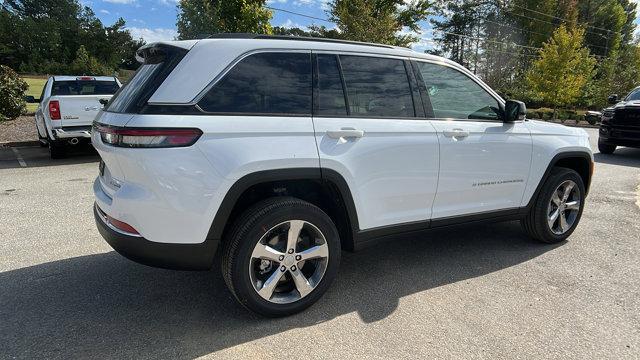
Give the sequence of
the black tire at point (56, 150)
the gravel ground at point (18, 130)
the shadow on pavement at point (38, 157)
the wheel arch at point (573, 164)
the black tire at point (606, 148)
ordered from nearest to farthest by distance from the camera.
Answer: the wheel arch at point (573, 164) → the shadow on pavement at point (38, 157) → the black tire at point (56, 150) → the gravel ground at point (18, 130) → the black tire at point (606, 148)

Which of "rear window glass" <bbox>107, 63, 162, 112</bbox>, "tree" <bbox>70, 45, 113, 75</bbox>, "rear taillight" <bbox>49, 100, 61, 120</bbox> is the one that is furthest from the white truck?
"tree" <bbox>70, 45, 113, 75</bbox>

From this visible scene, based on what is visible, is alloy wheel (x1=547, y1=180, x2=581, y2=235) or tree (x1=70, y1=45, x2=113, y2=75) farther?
tree (x1=70, y1=45, x2=113, y2=75)

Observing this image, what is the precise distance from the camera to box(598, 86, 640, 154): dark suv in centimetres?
1041

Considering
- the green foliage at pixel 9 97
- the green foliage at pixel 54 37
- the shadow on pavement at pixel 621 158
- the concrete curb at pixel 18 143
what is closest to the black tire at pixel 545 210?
the shadow on pavement at pixel 621 158

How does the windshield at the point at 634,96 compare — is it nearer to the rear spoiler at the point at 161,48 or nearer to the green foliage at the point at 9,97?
the rear spoiler at the point at 161,48

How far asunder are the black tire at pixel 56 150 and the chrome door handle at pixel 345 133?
778 cm

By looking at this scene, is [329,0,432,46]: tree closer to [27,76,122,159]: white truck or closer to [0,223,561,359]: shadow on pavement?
[27,76,122,159]: white truck

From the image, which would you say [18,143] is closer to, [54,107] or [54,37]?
[54,107]

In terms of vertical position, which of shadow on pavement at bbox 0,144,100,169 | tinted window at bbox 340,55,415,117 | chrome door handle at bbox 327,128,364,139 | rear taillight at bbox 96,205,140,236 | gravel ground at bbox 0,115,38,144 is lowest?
shadow on pavement at bbox 0,144,100,169

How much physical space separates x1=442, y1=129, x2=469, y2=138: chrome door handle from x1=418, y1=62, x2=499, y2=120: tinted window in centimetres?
16

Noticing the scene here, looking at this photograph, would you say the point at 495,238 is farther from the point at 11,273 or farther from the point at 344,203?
the point at 11,273

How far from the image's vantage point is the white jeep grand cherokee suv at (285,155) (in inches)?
104

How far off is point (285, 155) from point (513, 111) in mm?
2254

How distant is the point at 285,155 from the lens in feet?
9.27
